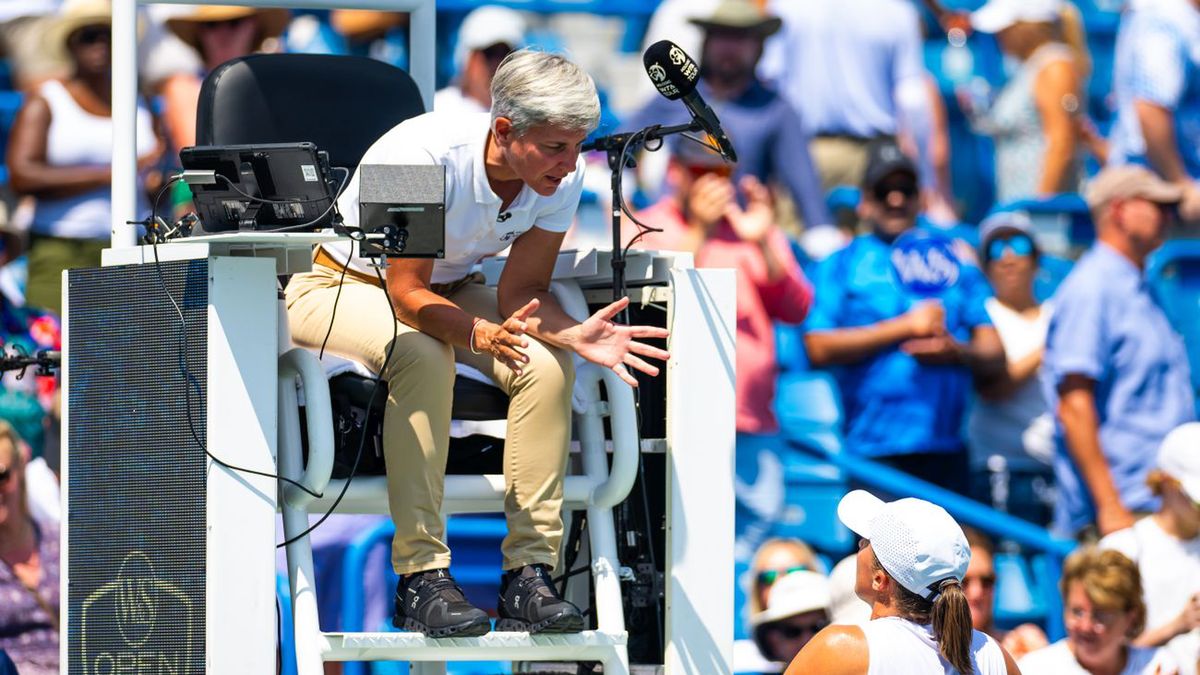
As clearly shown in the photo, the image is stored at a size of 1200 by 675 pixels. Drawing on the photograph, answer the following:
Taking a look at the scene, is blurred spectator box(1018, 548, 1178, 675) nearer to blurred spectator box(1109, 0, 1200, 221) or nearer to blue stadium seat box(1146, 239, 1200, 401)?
blue stadium seat box(1146, 239, 1200, 401)

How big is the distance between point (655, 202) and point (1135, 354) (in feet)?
6.78

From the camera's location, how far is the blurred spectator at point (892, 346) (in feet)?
24.1

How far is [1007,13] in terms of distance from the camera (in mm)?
8234

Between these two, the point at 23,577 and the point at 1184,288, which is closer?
the point at 23,577

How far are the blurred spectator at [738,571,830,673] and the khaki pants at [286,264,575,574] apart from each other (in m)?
2.12

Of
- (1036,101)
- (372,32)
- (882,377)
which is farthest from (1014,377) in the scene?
(372,32)

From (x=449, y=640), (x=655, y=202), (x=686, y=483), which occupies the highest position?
(x=655, y=202)

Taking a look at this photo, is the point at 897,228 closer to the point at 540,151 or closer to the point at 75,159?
the point at 75,159

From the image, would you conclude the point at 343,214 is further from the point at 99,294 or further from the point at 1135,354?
the point at 1135,354

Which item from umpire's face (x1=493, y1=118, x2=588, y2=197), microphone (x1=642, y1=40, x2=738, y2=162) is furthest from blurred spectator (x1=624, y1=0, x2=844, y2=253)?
umpire's face (x1=493, y1=118, x2=588, y2=197)

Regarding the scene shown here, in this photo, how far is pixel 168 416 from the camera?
163 inches

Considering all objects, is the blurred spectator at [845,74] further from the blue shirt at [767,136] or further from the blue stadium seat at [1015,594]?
the blue stadium seat at [1015,594]

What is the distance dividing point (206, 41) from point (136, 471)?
324 cm

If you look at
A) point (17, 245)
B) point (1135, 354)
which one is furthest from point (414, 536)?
point (1135, 354)
